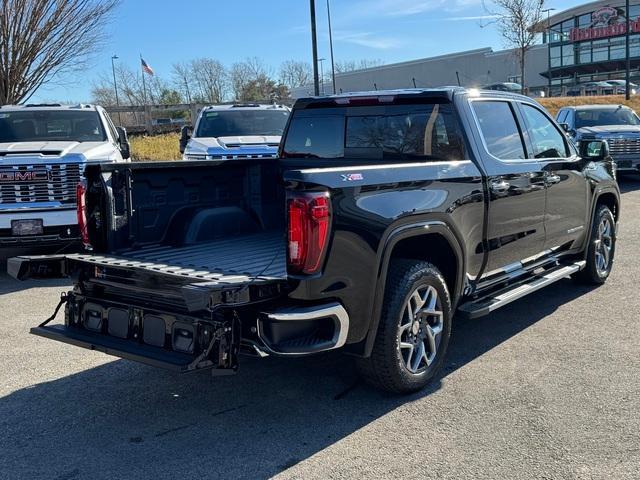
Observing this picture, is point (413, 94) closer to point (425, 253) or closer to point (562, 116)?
point (425, 253)

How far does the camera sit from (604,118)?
16547 mm

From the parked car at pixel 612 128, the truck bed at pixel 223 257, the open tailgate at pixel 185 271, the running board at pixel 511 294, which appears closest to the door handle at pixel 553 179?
the running board at pixel 511 294

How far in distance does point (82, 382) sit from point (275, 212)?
202cm

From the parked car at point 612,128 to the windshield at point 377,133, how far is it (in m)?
10.3

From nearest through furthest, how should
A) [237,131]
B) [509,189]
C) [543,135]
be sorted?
[509,189]
[543,135]
[237,131]

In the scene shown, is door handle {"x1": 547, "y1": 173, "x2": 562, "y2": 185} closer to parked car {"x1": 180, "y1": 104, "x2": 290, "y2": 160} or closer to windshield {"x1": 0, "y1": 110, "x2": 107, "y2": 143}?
parked car {"x1": 180, "y1": 104, "x2": 290, "y2": 160}

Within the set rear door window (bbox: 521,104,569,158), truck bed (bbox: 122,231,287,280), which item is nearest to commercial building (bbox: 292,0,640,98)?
rear door window (bbox: 521,104,569,158)

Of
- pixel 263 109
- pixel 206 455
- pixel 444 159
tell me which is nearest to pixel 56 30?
pixel 263 109

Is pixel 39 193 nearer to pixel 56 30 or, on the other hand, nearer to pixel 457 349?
pixel 457 349

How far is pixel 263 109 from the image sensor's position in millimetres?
12438

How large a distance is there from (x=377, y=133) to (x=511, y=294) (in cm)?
168

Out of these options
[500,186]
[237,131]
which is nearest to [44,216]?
[237,131]

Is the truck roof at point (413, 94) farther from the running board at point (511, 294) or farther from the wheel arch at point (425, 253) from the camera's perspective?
the running board at point (511, 294)

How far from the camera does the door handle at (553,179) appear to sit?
576 centimetres
